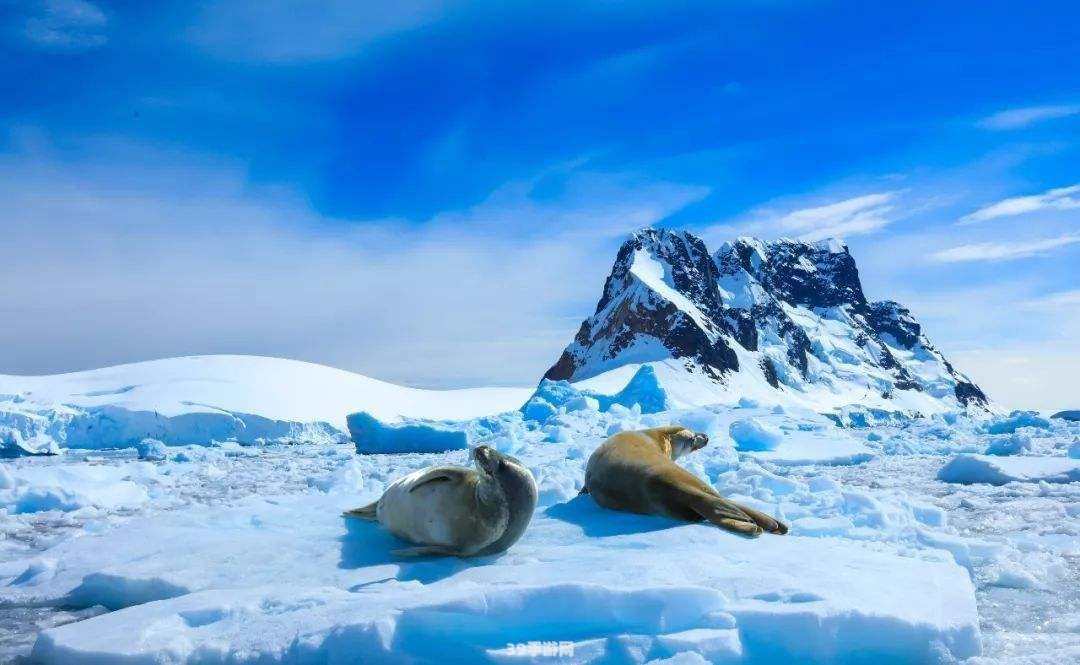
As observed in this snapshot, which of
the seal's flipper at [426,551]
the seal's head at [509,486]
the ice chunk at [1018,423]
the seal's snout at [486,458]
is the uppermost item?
the seal's snout at [486,458]

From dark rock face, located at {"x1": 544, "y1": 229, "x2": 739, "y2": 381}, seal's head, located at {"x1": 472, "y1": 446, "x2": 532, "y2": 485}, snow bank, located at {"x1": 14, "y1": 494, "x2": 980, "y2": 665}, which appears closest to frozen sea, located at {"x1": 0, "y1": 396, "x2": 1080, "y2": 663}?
snow bank, located at {"x1": 14, "y1": 494, "x2": 980, "y2": 665}

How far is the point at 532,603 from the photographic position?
8.14ft

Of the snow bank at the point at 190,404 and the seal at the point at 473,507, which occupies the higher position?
the snow bank at the point at 190,404

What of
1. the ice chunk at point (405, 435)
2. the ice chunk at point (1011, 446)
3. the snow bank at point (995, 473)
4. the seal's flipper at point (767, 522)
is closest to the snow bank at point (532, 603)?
the seal's flipper at point (767, 522)

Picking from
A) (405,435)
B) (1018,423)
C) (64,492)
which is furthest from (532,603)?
(1018,423)

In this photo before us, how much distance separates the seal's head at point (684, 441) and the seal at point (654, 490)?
0.54 meters

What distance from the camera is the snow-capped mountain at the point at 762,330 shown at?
80688mm

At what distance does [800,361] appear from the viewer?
93875 millimetres

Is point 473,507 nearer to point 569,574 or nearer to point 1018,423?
point 569,574

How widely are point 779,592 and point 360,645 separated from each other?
A: 4.61ft

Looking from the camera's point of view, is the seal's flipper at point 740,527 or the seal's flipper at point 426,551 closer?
the seal's flipper at point 426,551

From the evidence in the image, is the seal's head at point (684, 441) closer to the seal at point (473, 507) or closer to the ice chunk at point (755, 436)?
the seal at point (473, 507)

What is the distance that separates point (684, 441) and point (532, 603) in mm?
3323

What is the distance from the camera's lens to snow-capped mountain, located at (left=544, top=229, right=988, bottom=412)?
265 feet
